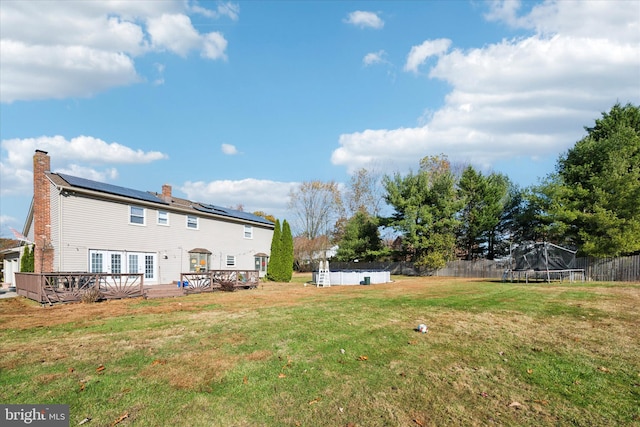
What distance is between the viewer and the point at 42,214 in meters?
16.8

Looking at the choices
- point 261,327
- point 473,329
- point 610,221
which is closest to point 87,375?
point 261,327

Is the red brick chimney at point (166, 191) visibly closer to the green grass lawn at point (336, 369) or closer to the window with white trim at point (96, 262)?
the window with white trim at point (96, 262)

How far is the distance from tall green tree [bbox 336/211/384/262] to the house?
46.8 ft

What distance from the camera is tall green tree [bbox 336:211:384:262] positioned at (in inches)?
1457

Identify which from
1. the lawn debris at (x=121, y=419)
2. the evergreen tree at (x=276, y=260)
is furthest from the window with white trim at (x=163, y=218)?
the lawn debris at (x=121, y=419)

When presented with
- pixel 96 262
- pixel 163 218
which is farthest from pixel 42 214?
pixel 163 218

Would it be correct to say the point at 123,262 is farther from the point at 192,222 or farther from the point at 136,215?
the point at 192,222

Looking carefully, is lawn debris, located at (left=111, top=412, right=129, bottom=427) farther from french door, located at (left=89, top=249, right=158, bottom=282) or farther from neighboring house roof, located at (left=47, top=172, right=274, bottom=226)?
french door, located at (left=89, top=249, right=158, bottom=282)

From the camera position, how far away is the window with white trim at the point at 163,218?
21.0 m

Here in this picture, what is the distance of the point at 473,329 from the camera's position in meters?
7.21

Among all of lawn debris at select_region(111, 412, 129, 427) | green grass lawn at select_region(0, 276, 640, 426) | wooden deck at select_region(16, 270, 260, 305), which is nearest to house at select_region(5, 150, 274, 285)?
wooden deck at select_region(16, 270, 260, 305)

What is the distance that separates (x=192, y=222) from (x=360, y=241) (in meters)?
18.7

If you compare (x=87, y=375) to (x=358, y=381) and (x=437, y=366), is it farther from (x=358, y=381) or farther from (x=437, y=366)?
(x=437, y=366)

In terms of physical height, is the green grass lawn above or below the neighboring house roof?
below
